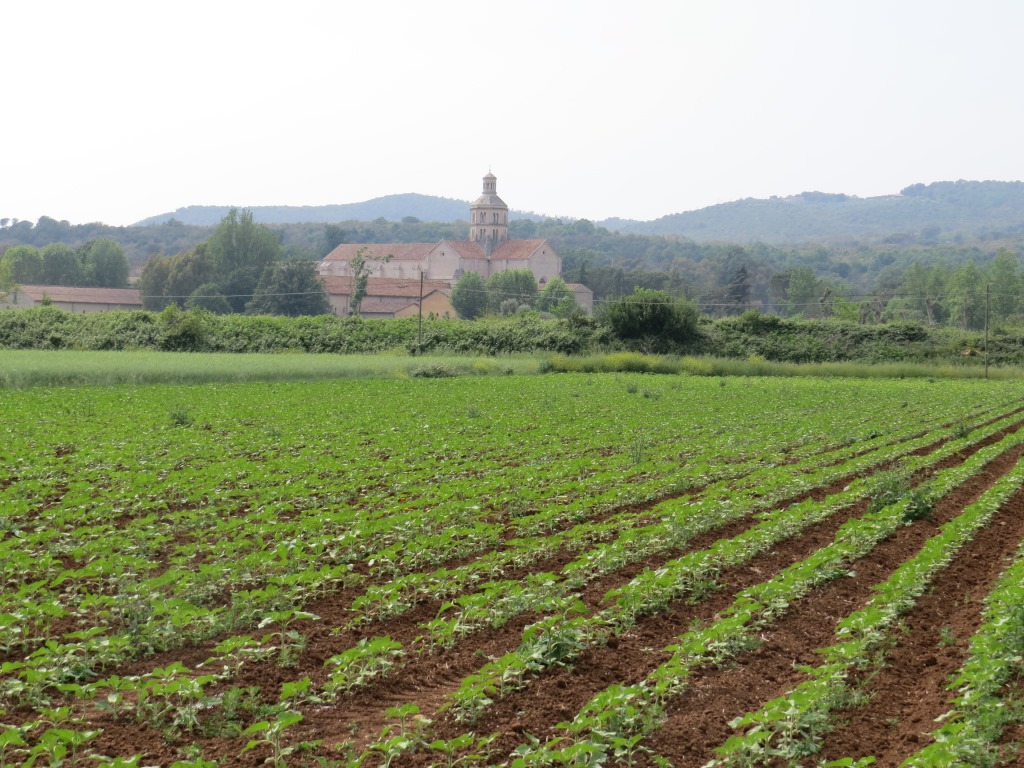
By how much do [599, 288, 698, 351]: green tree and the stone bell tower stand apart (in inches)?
4425

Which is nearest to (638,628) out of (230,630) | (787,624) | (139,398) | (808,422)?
(787,624)

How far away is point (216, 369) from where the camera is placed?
43344mm

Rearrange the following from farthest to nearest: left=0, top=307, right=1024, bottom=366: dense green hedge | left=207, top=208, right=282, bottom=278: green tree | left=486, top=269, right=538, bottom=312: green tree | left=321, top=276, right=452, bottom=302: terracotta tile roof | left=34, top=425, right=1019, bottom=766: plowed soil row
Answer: left=207, top=208, right=282, bottom=278: green tree, left=486, top=269, right=538, bottom=312: green tree, left=321, top=276, right=452, bottom=302: terracotta tile roof, left=0, top=307, right=1024, bottom=366: dense green hedge, left=34, top=425, right=1019, bottom=766: plowed soil row

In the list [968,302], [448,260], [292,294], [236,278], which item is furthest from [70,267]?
[968,302]

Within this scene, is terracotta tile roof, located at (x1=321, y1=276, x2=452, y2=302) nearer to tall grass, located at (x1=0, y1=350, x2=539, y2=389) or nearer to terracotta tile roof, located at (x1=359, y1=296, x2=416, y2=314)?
terracotta tile roof, located at (x1=359, y1=296, x2=416, y2=314)

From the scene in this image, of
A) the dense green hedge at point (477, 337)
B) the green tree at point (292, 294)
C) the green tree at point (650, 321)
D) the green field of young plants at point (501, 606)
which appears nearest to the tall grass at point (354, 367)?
the dense green hedge at point (477, 337)

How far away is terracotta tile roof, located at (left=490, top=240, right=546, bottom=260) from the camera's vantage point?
6393 inches

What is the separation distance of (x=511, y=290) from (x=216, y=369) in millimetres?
91398

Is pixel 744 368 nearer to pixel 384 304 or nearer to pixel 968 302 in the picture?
pixel 968 302

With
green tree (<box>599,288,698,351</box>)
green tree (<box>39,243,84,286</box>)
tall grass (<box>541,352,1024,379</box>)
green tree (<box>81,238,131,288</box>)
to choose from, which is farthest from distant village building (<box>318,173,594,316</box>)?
tall grass (<box>541,352,1024,379</box>)

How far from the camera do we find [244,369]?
4428 centimetres

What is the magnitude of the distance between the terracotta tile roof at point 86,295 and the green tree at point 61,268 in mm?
13229

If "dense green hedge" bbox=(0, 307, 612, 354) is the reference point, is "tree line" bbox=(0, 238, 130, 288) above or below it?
above

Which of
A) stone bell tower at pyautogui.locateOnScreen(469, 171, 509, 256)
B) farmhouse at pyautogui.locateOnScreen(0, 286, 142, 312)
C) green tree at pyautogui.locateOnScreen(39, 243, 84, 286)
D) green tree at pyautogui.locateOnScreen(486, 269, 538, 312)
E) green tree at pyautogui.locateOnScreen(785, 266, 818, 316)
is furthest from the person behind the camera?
stone bell tower at pyautogui.locateOnScreen(469, 171, 509, 256)
